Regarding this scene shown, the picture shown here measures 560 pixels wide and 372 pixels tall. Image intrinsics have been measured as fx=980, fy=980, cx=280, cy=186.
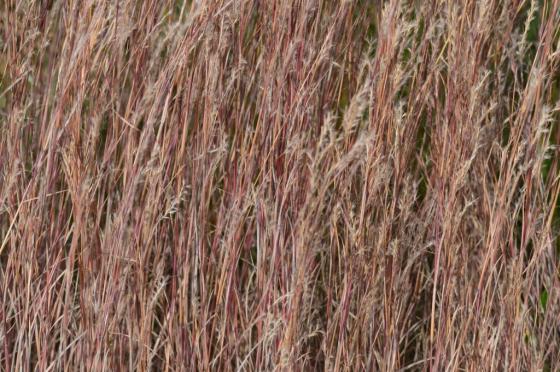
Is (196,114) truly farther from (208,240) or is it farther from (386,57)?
(386,57)

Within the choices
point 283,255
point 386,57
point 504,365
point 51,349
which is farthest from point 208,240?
point 504,365

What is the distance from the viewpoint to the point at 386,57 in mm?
1955

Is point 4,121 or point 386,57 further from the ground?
point 386,57

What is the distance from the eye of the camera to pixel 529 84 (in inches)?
80.0

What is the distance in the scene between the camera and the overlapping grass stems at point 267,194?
1.96 meters

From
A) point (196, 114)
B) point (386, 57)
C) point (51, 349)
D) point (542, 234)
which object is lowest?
point (51, 349)

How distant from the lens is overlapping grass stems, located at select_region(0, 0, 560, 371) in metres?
1.96

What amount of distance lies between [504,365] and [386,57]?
68 centimetres

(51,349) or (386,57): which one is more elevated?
(386,57)

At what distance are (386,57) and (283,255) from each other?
17.6 inches

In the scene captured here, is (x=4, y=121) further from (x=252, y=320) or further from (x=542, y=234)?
(x=542, y=234)

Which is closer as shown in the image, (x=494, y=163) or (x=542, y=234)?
(x=542, y=234)

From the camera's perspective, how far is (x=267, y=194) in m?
2.04

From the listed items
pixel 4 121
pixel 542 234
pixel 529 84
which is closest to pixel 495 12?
pixel 529 84
